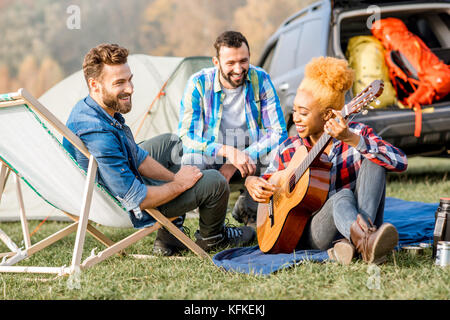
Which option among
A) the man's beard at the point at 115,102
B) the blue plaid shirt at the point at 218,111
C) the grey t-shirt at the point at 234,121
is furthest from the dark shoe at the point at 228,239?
the man's beard at the point at 115,102

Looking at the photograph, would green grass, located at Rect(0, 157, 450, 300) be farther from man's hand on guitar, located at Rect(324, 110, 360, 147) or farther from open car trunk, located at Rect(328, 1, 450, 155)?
open car trunk, located at Rect(328, 1, 450, 155)

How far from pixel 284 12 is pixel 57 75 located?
1142 centimetres

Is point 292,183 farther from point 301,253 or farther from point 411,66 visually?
point 411,66

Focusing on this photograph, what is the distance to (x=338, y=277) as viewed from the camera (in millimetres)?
2332

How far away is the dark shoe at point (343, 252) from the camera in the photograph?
8.05 ft

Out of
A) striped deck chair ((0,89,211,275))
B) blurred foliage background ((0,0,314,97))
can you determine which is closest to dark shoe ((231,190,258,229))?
striped deck chair ((0,89,211,275))

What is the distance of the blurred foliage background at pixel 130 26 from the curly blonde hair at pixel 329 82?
21.9 metres

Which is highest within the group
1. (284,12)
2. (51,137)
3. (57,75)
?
(284,12)

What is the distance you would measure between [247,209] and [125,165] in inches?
53.5

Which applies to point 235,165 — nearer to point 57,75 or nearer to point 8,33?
point 57,75

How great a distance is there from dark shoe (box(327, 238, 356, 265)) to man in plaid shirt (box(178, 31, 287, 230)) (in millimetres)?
1103

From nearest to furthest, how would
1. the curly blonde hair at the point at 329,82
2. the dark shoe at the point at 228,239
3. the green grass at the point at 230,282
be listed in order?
the green grass at the point at 230,282, the curly blonde hair at the point at 329,82, the dark shoe at the point at 228,239

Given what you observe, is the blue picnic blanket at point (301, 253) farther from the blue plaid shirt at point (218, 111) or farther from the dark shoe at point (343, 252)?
the blue plaid shirt at point (218, 111)
